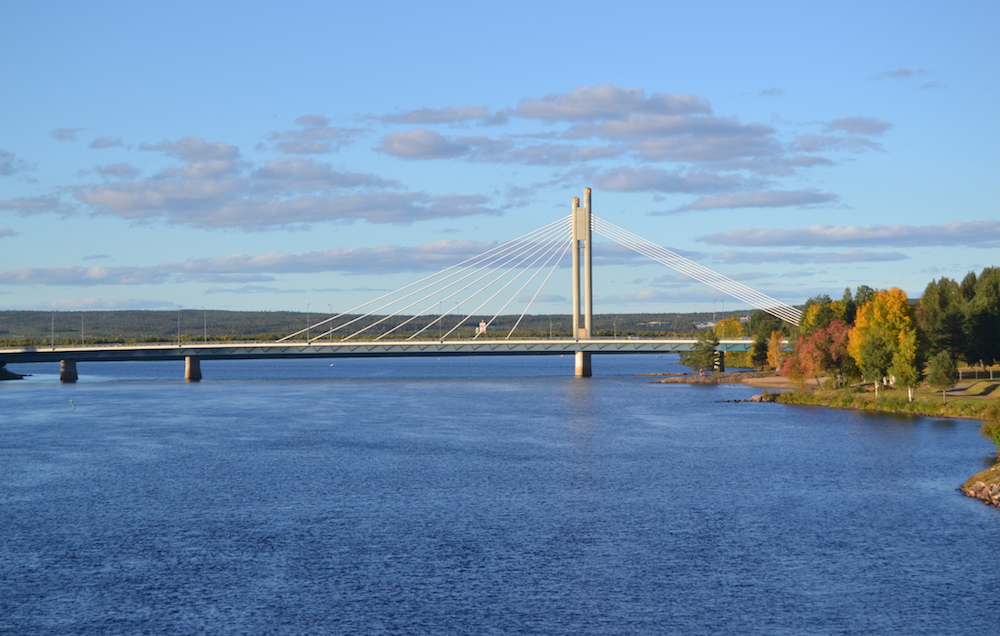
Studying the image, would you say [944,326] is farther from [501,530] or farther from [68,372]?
[68,372]

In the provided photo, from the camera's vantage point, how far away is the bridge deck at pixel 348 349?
374ft

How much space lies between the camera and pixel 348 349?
117500 millimetres

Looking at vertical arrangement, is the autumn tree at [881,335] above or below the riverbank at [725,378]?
above

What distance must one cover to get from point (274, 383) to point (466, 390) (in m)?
34.9

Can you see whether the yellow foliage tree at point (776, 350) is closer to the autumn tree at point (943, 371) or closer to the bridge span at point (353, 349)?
the bridge span at point (353, 349)

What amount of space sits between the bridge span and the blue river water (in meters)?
45.0

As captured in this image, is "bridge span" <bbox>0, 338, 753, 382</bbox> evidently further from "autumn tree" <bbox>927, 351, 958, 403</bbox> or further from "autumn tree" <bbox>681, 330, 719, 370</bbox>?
"autumn tree" <bbox>927, 351, 958, 403</bbox>

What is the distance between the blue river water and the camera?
85.3 feet

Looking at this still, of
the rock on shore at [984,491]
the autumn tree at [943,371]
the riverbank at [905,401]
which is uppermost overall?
the autumn tree at [943,371]

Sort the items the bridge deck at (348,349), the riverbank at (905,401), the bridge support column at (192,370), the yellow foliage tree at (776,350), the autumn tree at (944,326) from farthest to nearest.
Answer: the bridge support column at (192,370) → the yellow foliage tree at (776,350) → the bridge deck at (348,349) → the autumn tree at (944,326) → the riverbank at (905,401)

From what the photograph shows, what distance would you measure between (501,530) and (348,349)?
277ft

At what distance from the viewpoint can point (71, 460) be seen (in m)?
53.1

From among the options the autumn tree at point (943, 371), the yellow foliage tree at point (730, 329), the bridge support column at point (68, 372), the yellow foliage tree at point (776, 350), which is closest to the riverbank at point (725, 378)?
the yellow foliage tree at point (776, 350)

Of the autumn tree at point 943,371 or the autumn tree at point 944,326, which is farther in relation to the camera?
the autumn tree at point 944,326
